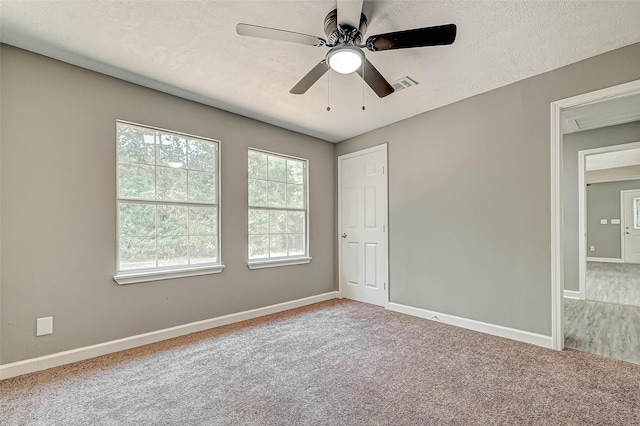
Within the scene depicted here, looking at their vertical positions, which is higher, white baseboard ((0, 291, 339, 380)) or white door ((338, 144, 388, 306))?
white door ((338, 144, 388, 306))

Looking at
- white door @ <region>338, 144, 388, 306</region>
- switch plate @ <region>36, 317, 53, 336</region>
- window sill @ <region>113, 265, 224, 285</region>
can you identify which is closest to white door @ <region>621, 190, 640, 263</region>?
white door @ <region>338, 144, 388, 306</region>

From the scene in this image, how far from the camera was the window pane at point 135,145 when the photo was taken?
277 cm

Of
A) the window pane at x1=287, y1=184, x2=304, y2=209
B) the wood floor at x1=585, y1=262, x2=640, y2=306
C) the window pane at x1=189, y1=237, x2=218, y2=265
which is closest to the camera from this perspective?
the window pane at x1=189, y1=237, x2=218, y2=265

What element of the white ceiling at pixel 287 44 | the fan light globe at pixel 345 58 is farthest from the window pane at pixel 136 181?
the fan light globe at pixel 345 58

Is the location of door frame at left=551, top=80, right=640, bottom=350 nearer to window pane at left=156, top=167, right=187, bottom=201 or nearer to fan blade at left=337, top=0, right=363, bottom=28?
fan blade at left=337, top=0, right=363, bottom=28

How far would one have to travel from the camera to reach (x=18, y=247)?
7.30ft

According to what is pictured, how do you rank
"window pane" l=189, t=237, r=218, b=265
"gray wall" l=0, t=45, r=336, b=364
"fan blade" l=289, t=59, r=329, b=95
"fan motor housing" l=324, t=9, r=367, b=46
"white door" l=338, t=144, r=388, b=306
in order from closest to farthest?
1. "fan motor housing" l=324, t=9, r=367, b=46
2. "fan blade" l=289, t=59, r=329, b=95
3. "gray wall" l=0, t=45, r=336, b=364
4. "window pane" l=189, t=237, r=218, b=265
5. "white door" l=338, t=144, r=388, b=306

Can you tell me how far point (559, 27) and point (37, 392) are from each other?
440 cm

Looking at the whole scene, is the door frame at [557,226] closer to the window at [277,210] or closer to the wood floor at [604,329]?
the wood floor at [604,329]

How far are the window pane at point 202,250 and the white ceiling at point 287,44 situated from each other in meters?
1.55

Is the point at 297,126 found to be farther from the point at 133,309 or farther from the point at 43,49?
the point at 133,309

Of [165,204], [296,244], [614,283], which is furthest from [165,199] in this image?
[614,283]

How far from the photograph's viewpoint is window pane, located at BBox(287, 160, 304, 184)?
417 cm

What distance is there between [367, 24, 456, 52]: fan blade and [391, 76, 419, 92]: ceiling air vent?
3.37 ft
